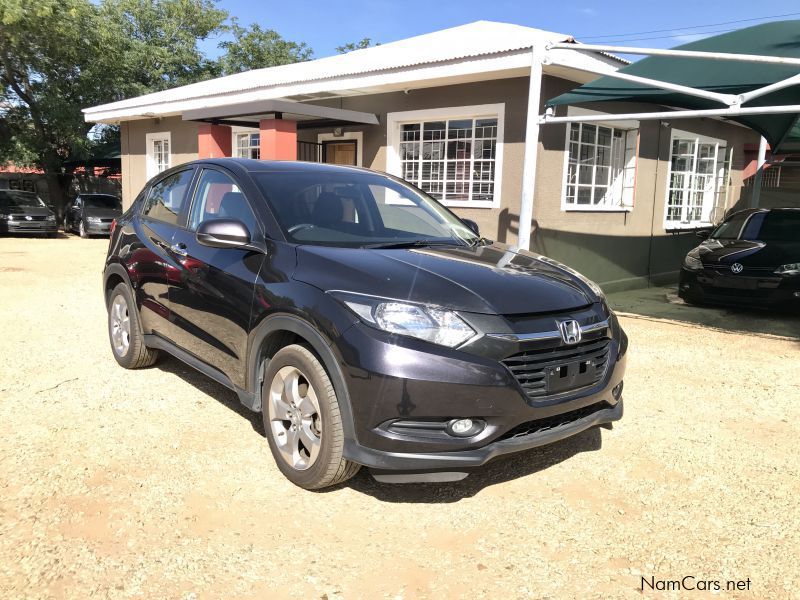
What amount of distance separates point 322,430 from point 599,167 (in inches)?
347

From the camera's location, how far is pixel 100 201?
66.4ft

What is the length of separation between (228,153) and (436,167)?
5.03m

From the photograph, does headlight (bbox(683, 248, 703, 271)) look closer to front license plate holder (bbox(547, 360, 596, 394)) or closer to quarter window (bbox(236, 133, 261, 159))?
front license plate holder (bbox(547, 360, 596, 394))

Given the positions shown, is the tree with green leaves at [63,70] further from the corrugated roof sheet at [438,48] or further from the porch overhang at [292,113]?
the porch overhang at [292,113]

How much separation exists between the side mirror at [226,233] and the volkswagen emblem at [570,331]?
1767 millimetres

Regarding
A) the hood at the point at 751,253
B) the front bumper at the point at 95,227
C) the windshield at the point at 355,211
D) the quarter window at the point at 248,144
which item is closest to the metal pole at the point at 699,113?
the hood at the point at 751,253

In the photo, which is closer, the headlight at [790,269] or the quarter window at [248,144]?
the headlight at [790,269]

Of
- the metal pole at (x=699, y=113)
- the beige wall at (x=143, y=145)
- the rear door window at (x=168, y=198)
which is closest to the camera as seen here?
the rear door window at (x=168, y=198)

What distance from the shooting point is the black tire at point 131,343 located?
16.3 ft

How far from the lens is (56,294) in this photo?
29.6 ft

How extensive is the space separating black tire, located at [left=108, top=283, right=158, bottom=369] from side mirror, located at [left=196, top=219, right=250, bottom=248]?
172cm

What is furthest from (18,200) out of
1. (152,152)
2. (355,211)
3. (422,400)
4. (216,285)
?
(422,400)

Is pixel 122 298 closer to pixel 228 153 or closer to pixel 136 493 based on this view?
pixel 136 493

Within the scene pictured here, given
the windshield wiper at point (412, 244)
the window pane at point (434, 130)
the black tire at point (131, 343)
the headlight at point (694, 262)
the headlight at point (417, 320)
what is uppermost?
the window pane at point (434, 130)
